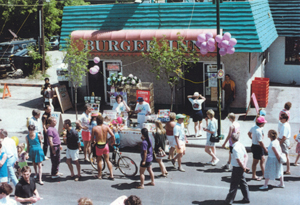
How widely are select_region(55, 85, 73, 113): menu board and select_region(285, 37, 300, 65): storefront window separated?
11.9m

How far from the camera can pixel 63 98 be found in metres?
17.8

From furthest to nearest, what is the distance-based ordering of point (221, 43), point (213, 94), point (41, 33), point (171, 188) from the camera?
point (41, 33), point (213, 94), point (221, 43), point (171, 188)

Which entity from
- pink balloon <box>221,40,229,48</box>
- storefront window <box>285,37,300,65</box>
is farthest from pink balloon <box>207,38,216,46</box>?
storefront window <box>285,37,300,65</box>

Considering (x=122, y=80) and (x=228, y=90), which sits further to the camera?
(x=122, y=80)

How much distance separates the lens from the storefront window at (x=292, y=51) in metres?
21.3

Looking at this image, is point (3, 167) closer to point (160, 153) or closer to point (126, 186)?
point (126, 186)

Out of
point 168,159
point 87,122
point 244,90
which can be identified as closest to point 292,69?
point 244,90

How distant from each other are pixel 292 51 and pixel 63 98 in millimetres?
12446

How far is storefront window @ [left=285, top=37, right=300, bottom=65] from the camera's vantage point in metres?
21.3

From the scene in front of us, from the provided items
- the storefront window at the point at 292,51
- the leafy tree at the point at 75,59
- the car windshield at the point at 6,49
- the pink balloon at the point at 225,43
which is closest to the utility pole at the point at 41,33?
the car windshield at the point at 6,49

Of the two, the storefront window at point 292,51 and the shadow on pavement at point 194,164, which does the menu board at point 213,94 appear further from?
the storefront window at point 292,51

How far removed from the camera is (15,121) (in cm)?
1673

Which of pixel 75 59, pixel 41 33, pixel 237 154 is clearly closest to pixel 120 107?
pixel 75 59

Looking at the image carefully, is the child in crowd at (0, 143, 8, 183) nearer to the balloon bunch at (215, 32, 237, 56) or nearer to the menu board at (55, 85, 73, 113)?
the balloon bunch at (215, 32, 237, 56)
